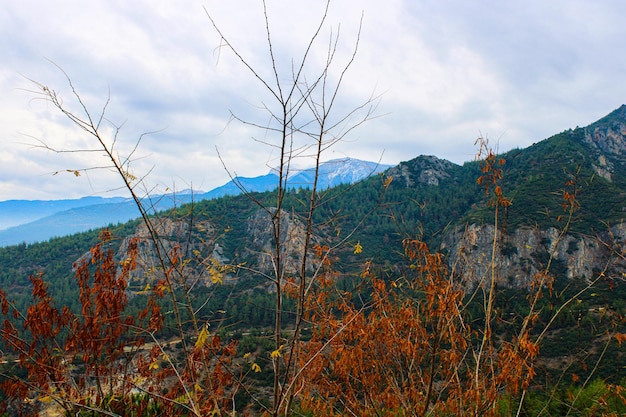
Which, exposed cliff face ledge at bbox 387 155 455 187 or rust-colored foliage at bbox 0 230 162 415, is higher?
exposed cliff face ledge at bbox 387 155 455 187

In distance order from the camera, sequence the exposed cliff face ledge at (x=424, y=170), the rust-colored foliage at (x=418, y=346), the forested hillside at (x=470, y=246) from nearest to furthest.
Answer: the rust-colored foliage at (x=418, y=346) < the forested hillside at (x=470, y=246) < the exposed cliff face ledge at (x=424, y=170)

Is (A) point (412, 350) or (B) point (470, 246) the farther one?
(B) point (470, 246)

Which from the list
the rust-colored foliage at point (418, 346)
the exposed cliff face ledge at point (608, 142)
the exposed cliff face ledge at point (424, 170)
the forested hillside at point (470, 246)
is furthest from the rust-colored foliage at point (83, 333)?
the exposed cliff face ledge at point (424, 170)

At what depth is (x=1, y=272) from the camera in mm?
95062

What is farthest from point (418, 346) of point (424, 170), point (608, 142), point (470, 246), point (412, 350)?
point (608, 142)

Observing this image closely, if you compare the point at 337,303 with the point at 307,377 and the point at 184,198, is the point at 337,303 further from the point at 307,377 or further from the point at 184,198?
the point at 184,198

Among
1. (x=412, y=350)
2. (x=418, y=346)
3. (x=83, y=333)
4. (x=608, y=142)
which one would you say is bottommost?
(x=418, y=346)

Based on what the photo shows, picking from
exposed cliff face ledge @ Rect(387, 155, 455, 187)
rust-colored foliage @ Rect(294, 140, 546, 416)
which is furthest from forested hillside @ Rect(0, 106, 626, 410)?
exposed cliff face ledge @ Rect(387, 155, 455, 187)

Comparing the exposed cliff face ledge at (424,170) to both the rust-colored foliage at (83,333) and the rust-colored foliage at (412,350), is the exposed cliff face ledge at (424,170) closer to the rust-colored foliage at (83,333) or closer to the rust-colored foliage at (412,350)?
the rust-colored foliage at (412,350)

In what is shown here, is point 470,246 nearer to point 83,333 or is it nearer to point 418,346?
point 418,346

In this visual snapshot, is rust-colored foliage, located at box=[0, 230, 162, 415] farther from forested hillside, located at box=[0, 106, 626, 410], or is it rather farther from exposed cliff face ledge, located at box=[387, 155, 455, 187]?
exposed cliff face ledge, located at box=[387, 155, 455, 187]

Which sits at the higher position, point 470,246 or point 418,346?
point 470,246

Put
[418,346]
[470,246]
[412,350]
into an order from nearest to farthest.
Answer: [412,350]
[418,346]
[470,246]

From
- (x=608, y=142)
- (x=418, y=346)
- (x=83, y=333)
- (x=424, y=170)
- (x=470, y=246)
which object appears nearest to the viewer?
(x=83, y=333)
